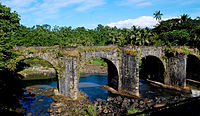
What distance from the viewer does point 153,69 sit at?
36.8m

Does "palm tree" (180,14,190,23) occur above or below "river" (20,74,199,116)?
above

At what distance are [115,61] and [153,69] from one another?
13.7 meters

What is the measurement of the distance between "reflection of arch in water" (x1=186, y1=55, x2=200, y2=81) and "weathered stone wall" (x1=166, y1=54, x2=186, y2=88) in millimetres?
7399

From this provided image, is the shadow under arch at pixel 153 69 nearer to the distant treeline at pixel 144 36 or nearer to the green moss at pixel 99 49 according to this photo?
the distant treeline at pixel 144 36

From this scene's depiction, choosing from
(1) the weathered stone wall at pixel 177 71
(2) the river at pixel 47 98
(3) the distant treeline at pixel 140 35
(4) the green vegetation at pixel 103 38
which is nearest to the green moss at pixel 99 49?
(4) the green vegetation at pixel 103 38

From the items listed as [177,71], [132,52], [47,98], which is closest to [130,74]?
[132,52]

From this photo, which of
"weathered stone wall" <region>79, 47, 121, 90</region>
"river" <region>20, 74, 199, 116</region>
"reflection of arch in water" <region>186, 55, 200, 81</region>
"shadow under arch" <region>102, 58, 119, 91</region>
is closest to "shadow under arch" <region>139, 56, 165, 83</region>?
"river" <region>20, 74, 199, 116</region>

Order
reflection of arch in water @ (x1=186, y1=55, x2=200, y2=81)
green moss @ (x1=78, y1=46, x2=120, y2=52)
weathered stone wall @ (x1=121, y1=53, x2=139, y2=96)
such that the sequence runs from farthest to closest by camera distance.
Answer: reflection of arch in water @ (x1=186, y1=55, x2=200, y2=81) → weathered stone wall @ (x1=121, y1=53, x2=139, y2=96) → green moss @ (x1=78, y1=46, x2=120, y2=52)

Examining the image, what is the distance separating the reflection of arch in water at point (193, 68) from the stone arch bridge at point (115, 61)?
2.20 metres

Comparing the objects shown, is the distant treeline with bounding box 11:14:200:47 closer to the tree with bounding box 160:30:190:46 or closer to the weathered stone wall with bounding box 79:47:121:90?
the tree with bounding box 160:30:190:46

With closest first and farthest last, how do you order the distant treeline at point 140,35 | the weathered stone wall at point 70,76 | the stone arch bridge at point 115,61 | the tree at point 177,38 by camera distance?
the weathered stone wall at point 70,76, the stone arch bridge at point 115,61, the distant treeline at point 140,35, the tree at point 177,38

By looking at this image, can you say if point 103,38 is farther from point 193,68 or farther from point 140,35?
point 193,68

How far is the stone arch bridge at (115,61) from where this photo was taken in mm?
22766

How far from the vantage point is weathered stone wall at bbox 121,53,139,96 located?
25203 mm
